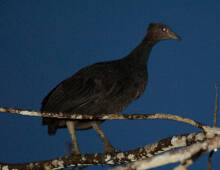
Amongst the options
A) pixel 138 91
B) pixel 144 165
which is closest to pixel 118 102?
pixel 138 91

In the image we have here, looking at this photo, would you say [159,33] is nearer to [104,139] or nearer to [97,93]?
[97,93]

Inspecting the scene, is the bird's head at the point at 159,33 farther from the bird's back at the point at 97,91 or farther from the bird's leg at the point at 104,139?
the bird's leg at the point at 104,139

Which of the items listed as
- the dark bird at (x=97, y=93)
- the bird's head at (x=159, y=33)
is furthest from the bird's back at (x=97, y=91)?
the bird's head at (x=159, y=33)

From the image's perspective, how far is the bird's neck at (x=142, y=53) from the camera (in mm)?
2355

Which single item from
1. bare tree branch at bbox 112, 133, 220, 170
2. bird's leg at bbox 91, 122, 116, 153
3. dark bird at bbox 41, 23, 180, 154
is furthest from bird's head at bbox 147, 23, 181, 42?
bare tree branch at bbox 112, 133, 220, 170

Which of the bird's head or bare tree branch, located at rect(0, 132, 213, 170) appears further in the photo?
the bird's head

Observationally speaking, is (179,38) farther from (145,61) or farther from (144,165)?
(144,165)

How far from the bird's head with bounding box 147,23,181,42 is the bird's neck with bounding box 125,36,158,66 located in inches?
0.9

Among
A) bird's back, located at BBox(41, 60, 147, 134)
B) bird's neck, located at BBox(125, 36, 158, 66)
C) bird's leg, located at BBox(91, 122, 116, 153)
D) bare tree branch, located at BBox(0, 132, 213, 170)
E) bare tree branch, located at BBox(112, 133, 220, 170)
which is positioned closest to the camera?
bare tree branch, located at BBox(112, 133, 220, 170)

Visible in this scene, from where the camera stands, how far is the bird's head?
2416 mm

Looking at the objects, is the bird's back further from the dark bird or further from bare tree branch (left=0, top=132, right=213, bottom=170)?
bare tree branch (left=0, top=132, right=213, bottom=170)

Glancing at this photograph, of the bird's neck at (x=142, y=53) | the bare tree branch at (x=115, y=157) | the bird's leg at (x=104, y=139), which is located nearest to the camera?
the bare tree branch at (x=115, y=157)

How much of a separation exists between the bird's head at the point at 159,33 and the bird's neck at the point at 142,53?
2cm

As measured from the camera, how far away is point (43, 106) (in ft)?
7.41
